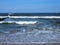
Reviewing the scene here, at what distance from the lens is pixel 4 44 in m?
4.96

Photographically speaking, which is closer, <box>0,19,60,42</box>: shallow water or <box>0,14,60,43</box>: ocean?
<box>0,14,60,43</box>: ocean

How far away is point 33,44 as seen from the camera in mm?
4949

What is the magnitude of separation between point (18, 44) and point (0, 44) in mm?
633

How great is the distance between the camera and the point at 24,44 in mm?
4914

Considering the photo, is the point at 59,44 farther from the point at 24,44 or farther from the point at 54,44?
the point at 24,44

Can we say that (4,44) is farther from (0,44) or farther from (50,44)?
(50,44)

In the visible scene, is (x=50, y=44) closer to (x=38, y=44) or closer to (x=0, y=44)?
(x=38, y=44)

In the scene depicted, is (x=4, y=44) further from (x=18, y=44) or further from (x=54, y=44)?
(x=54, y=44)

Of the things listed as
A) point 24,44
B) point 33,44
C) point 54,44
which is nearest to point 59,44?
point 54,44

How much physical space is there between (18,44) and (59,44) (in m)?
1.43

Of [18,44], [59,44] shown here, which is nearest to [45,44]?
[59,44]

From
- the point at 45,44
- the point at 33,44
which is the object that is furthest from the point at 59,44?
the point at 33,44

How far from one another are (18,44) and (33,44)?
20.7 inches

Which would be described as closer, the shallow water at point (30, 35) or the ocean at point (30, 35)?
the ocean at point (30, 35)
